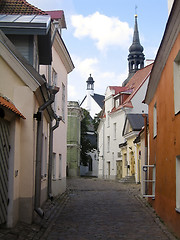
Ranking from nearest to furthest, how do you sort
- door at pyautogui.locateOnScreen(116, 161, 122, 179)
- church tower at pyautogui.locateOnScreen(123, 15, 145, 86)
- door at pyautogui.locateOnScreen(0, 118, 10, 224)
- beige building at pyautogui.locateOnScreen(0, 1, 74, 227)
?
door at pyautogui.locateOnScreen(0, 118, 10, 224) → beige building at pyautogui.locateOnScreen(0, 1, 74, 227) → door at pyautogui.locateOnScreen(116, 161, 122, 179) → church tower at pyautogui.locateOnScreen(123, 15, 145, 86)

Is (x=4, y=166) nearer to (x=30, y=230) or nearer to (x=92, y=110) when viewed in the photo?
(x=30, y=230)

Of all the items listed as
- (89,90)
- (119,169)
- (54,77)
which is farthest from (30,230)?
(89,90)

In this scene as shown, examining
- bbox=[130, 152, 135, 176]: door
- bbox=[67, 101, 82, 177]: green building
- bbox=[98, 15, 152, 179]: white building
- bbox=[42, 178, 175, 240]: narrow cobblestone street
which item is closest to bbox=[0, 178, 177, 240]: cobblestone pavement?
bbox=[42, 178, 175, 240]: narrow cobblestone street

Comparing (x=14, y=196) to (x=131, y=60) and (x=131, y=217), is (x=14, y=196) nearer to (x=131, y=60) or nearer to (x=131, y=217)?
(x=131, y=217)

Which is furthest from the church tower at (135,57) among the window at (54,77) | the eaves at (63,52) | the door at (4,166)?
the door at (4,166)

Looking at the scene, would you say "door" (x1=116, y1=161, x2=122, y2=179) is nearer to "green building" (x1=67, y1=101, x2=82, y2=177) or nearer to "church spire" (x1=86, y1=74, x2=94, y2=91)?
"green building" (x1=67, y1=101, x2=82, y2=177)

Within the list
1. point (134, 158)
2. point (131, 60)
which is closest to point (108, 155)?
point (134, 158)

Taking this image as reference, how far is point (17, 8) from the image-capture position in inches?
485

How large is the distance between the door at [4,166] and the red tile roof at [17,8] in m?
5.12

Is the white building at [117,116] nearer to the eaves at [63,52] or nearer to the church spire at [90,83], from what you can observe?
the eaves at [63,52]

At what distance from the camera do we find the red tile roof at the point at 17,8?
1210 centimetres

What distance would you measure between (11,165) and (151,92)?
6462mm

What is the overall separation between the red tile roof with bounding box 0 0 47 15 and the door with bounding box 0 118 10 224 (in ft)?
16.8

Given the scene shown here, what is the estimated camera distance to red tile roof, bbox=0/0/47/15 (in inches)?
476
